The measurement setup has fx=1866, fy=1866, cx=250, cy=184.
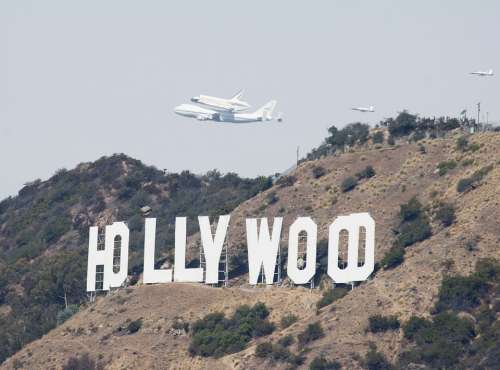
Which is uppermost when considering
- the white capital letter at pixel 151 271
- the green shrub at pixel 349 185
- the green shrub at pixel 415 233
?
the green shrub at pixel 349 185

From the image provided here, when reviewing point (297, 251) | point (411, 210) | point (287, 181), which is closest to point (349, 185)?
point (287, 181)

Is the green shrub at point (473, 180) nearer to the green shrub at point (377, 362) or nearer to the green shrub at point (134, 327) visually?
the green shrub at point (377, 362)

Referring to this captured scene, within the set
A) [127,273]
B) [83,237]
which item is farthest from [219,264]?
[83,237]

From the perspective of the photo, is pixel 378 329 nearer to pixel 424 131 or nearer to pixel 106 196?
pixel 424 131

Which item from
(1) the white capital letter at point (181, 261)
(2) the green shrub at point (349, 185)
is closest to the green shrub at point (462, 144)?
(2) the green shrub at point (349, 185)

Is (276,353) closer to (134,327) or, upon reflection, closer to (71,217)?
(134,327)

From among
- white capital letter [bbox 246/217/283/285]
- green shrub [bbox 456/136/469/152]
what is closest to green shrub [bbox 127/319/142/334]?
white capital letter [bbox 246/217/283/285]

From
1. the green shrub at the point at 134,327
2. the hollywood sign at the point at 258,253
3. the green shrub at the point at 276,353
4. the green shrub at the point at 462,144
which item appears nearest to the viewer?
the green shrub at the point at 276,353

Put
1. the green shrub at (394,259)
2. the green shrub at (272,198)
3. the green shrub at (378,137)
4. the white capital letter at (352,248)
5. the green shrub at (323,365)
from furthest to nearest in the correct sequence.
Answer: the green shrub at (378,137) < the green shrub at (272,198) < the green shrub at (394,259) < the white capital letter at (352,248) < the green shrub at (323,365)
